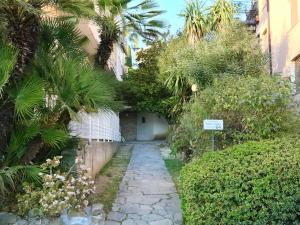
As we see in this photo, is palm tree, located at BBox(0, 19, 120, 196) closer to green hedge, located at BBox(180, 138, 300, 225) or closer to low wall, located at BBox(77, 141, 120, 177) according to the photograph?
low wall, located at BBox(77, 141, 120, 177)

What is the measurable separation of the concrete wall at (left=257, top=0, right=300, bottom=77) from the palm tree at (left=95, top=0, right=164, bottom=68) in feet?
18.1

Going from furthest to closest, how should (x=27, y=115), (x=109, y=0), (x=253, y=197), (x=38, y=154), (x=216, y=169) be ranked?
(x=109, y=0), (x=38, y=154), (x=27, y=115), (x=216, y=169), (x=253, y=197)

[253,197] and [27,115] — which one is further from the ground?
[27,115]

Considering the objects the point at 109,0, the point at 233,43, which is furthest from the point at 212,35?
the point at 109,0

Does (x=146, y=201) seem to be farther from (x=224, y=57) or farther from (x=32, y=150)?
(x=224, y=57)

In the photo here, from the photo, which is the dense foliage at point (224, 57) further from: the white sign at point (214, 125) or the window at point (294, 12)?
the white sign at point (214, 125)

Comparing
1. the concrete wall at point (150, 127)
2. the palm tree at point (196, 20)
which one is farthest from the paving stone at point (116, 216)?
the concrete wall at point (150, 127)

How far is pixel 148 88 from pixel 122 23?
16168 millimetres

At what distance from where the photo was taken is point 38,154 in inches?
294

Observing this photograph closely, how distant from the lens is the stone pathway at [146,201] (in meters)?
6.93

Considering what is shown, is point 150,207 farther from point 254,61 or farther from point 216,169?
point 254,61

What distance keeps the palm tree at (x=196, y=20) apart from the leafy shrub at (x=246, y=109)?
11.0 meters

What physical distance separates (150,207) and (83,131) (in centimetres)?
375

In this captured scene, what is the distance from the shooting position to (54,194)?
583cm
